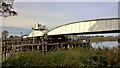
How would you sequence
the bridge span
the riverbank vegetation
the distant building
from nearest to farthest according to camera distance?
the riverbank vegetation
the bridge span
the distant building

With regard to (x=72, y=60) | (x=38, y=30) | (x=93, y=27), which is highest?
(x=93, y=27)

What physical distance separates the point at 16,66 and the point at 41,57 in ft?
8.43

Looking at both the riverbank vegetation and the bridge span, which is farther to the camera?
the bridge span

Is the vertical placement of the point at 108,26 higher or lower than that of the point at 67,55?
higher

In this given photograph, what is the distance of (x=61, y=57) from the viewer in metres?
19.7

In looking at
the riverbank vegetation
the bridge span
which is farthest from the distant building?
the riverbank vegetation

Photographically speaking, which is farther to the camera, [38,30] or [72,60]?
[38,30]

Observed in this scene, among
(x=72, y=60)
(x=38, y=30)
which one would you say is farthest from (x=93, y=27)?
(x=72, y=60)

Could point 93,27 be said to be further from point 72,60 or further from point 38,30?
point 72,60

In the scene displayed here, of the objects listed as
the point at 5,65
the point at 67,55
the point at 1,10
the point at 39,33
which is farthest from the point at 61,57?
the point at 39,33

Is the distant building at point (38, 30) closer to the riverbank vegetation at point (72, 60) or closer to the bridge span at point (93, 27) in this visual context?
the bridge span at point (93, 27)

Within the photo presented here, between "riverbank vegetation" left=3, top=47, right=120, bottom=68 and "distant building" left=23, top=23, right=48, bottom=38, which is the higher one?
"distant building" left=23, top=23, right=48, bottom=38

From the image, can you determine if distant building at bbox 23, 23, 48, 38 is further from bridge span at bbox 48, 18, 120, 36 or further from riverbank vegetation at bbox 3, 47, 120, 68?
riverbank vegetation at bbox 3, 47, 120, 68

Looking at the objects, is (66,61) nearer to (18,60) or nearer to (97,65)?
(97,65)
